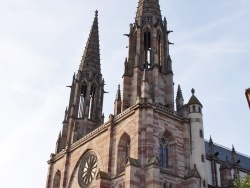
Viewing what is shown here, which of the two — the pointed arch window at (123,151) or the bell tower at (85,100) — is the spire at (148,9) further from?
the pointed arch window at (123,151)

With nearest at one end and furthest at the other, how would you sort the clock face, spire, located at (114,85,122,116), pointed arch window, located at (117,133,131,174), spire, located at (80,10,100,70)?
pointed arch window, located at (117,133,131,174), the clock face, spire, located at (114,85,122,116), spire, located at (80,10,100,70)

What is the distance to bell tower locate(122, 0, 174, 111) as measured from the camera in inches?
1388

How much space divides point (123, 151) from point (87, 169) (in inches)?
215

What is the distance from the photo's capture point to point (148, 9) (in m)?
41.6

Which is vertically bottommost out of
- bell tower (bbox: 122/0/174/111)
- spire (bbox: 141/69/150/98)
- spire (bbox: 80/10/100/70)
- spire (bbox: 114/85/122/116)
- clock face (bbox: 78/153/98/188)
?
clock face (bbox: 78/153/98/188)

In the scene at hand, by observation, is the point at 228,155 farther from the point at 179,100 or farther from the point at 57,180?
the point at 57,180

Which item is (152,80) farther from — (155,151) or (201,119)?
(155,151)

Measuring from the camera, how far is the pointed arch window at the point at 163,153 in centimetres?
3016

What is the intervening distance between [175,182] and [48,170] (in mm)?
17393

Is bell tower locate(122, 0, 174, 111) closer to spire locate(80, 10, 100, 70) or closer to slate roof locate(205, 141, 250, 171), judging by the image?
spire locate(80, 10, 100, 70)

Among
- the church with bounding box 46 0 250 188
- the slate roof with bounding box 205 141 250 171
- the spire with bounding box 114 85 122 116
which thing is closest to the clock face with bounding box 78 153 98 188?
the church with bounding box 46 0 250 188

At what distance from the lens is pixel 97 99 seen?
44594mm

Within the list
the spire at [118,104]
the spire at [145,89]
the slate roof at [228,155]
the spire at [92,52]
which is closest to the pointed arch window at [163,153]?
the spire at [145,89]

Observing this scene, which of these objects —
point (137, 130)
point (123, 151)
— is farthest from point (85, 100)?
point (137, 130)
